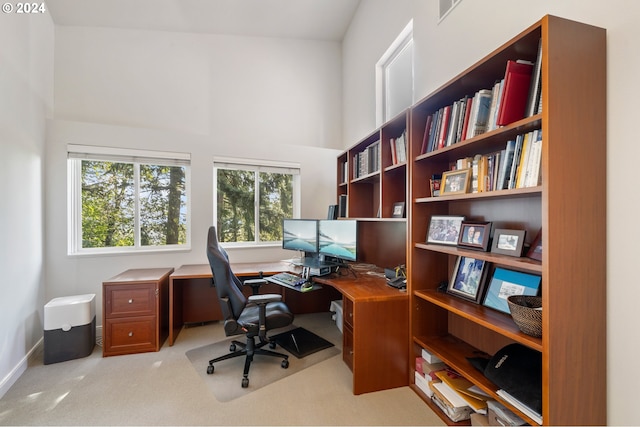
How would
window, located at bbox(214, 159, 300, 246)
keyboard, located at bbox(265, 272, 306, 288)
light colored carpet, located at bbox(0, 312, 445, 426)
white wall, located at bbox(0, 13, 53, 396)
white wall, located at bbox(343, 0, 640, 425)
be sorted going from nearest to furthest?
white wall, located at bbox(343, 0, 640, 425) → light colored carpet, located at bbox(0, 312, 445, 426) → white wall, located at bbox(0, 13, 53, 396) → keyboard, located at bbox(265, 272, 306, 288) → window, located at bbox(214, 159, 300, 246)

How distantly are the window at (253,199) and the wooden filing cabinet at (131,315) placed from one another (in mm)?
1082

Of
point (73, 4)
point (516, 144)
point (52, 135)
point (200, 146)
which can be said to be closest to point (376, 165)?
point (516, 144)

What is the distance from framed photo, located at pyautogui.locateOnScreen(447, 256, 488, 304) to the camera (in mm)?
1563

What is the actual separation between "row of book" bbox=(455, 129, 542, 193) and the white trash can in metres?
3.33

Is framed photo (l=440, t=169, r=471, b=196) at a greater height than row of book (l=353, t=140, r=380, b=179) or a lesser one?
lesser

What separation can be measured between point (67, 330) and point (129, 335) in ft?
1.60

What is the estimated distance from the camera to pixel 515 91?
1.24 meters

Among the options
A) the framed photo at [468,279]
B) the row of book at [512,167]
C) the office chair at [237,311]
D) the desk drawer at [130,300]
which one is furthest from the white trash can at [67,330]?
the row of book at [512,167]

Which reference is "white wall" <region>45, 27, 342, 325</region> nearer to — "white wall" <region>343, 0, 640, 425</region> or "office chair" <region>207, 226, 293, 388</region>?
"office chair" <region>207, 226, 293, 388</region>

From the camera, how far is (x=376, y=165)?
8.40 feet

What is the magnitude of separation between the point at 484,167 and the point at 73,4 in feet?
13.6

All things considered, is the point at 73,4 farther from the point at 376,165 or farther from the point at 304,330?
the point at 304,330

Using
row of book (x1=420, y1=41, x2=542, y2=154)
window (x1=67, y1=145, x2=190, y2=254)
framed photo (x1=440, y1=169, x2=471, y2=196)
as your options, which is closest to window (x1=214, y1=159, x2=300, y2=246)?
window (x1=67, y1=145, x2=190, y2=254)

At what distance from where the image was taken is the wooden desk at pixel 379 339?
6.09 feet
